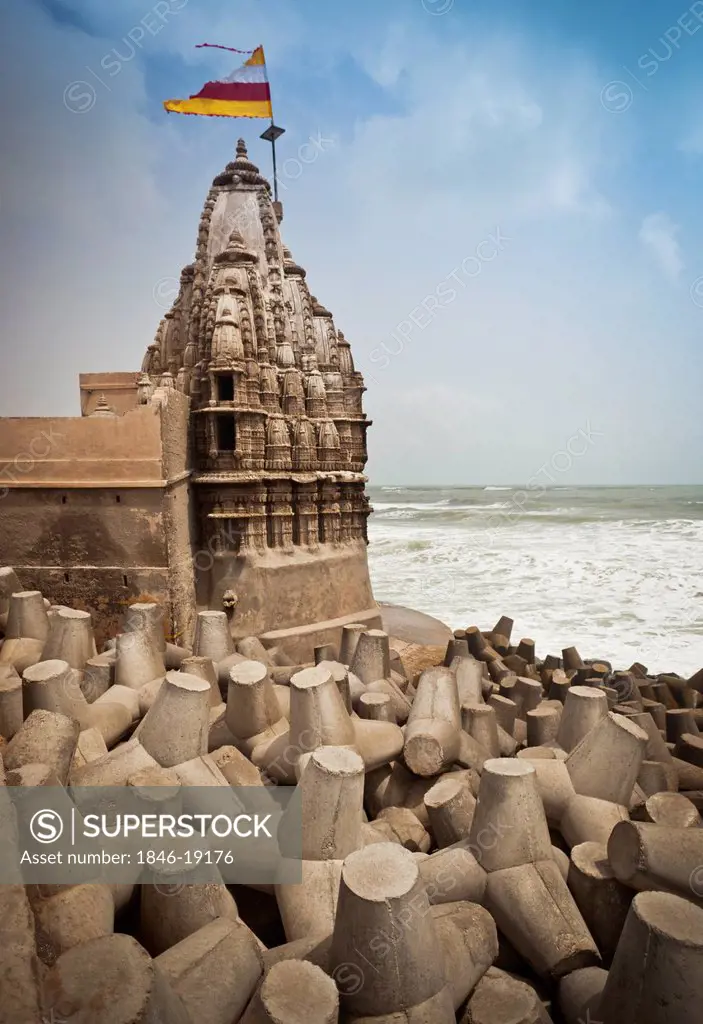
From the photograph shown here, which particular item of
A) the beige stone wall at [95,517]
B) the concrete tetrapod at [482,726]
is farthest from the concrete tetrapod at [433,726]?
the beige stone wall at [95,517]

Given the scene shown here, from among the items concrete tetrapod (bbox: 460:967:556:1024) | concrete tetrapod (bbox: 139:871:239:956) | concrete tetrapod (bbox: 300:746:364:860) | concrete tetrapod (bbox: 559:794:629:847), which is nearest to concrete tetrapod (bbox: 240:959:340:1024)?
concrete tetrapod (bbox: 139:871:239:956)

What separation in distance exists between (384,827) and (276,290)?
954 centimetres

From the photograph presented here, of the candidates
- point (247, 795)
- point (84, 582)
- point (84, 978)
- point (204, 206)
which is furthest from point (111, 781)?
point (204, 206)

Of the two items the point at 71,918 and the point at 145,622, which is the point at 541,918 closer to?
the point at 71,918

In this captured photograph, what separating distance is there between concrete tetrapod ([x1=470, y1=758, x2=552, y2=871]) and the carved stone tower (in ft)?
21.9

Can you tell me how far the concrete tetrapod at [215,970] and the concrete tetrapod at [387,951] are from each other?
12.2 inches

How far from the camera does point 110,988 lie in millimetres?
1796

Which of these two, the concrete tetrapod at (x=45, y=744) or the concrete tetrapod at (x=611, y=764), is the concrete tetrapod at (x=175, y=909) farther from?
the concrete tetrapod at (x=611, y=764)

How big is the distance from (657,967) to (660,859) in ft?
2.14

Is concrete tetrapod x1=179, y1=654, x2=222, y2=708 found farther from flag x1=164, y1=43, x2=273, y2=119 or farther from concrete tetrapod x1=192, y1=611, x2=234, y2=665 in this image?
flag x1=164, y1=43, x2=273, y2=119

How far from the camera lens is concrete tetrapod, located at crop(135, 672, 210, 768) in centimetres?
349

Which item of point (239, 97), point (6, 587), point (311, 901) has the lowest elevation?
point (311, 901)

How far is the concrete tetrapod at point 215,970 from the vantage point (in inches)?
82.1

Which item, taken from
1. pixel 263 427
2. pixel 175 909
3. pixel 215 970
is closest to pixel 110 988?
pixel 215 970
